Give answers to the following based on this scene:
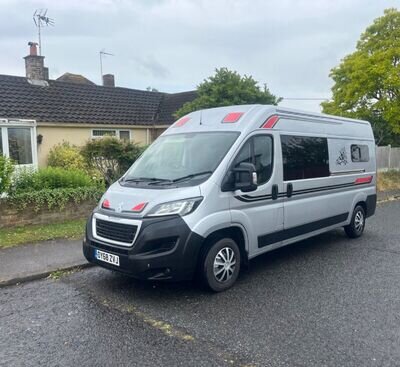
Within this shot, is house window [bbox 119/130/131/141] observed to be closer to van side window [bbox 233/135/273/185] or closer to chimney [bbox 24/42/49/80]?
chimney [bbox 24/42/49/80]

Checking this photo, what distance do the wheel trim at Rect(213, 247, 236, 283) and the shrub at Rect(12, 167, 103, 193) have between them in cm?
565

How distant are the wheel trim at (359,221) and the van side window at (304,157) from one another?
1.61 m

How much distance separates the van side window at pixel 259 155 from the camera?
5355 millimetres

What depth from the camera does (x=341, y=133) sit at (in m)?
7.59

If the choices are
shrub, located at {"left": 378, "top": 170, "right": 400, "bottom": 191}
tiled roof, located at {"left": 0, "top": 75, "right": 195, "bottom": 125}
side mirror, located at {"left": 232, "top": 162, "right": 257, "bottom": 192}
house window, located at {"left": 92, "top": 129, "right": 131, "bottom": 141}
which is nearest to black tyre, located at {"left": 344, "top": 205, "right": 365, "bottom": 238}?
side mirror, located at {"left": 232, "top": 162, "right": 257, "bottom": 192}

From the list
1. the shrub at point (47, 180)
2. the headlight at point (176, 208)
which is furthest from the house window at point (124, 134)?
the headlight at point (176, 208)

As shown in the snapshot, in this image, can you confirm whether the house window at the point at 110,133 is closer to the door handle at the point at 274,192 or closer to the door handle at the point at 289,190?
the door handle at the point at 289,190

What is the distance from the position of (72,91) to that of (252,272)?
15.6m

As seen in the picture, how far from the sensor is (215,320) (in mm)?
4180

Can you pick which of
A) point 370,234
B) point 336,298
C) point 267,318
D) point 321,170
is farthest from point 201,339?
point 370,234

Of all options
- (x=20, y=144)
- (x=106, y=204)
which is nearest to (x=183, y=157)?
(x=106, y=204)

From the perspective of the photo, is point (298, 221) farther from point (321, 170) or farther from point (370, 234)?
point (370, 234)

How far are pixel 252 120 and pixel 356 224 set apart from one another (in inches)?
154

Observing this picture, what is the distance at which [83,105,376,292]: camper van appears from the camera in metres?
4.57
